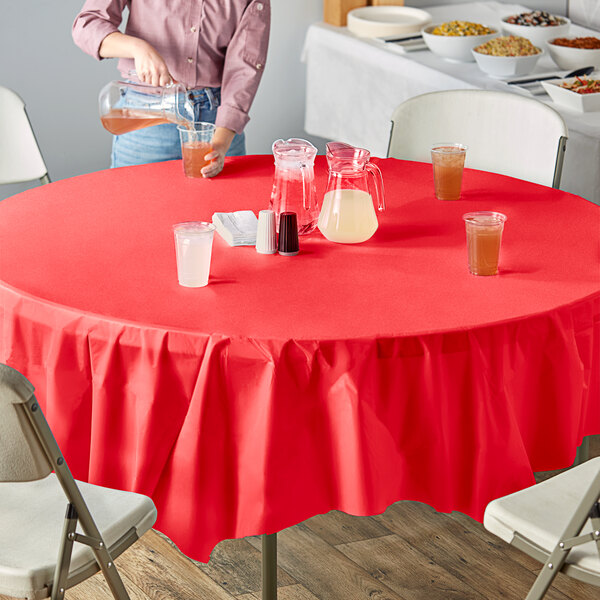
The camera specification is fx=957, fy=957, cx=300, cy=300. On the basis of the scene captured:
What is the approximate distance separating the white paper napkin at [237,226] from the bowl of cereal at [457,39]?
233 cm

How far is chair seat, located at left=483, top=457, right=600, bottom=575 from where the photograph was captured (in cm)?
158

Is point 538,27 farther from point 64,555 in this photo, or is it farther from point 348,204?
point 64,555

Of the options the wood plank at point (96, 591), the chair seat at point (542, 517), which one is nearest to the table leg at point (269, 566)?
the wood plank at point (96, 591)

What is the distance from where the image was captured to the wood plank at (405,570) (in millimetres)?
2271

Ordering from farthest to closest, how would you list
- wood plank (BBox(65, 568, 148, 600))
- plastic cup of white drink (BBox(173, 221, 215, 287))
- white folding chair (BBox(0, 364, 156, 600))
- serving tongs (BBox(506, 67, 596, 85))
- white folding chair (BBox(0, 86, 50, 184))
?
serving tongs (BBox(506, 67, 596, 85)) → white folding chair (BBox(0, 86, 50, 184)) → wood plank (BBox(65, 568, 148, 600)) → plastic cup of white drink (BBox(173, 221, 215, 287)) → white folding chair (BBox(0, 364, 156, 600))

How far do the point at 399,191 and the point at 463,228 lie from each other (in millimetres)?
316

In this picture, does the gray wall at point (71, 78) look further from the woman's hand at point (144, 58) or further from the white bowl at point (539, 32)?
the woman's hand at point (144, 58)

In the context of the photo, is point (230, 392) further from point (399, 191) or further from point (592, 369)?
point (399, 191)

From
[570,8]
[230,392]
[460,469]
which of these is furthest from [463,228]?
[570,8]

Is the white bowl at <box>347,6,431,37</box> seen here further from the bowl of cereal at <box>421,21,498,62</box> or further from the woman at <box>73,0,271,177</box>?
the woman at <box>73,0,271,177</box>

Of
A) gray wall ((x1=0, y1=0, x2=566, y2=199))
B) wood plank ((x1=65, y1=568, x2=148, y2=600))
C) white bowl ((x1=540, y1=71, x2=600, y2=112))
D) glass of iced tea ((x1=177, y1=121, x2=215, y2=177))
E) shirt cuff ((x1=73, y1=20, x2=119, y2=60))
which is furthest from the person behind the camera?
gray wall ((x1=0, y1=0, x2=566, y2=199))

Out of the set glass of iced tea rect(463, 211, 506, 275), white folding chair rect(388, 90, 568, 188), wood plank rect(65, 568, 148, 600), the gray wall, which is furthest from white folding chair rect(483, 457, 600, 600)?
the gray wall

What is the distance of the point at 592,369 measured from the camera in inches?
73.5

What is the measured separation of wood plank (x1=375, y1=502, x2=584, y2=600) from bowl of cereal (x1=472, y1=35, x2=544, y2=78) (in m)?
2.05
